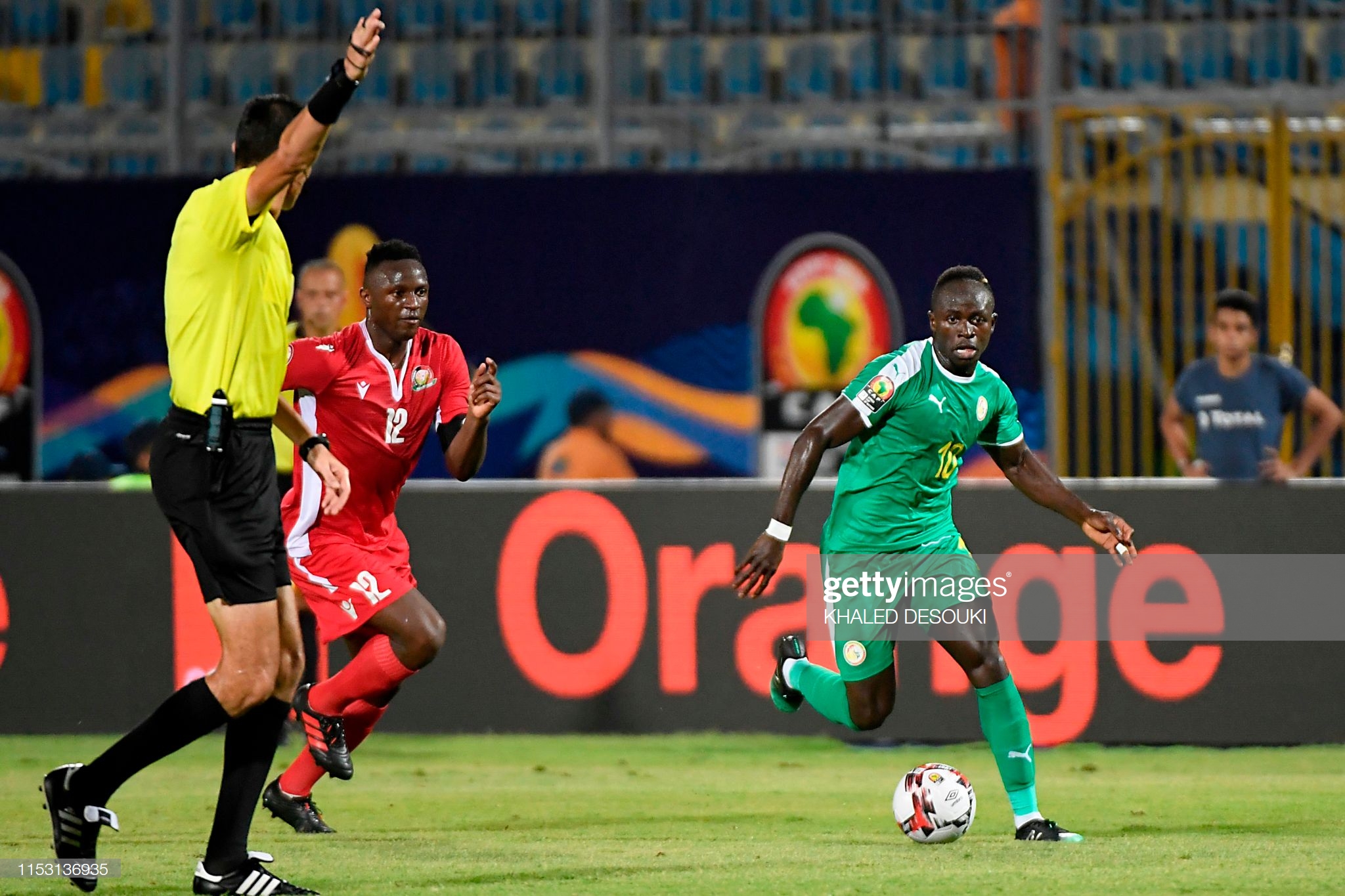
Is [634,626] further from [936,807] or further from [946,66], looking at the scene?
[946,66]

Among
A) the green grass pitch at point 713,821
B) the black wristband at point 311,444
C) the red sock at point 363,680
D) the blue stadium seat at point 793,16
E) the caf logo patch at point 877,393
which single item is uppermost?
the blue stadium seat at point 793,16

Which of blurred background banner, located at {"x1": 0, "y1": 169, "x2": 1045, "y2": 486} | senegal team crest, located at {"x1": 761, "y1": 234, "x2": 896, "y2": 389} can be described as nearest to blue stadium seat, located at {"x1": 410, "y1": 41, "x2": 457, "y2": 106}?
blurred background banner, located at {"x1": 0, "y1": 169, "x2": 1045, "y2": 486}

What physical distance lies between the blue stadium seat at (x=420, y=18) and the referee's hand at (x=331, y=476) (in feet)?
30.7

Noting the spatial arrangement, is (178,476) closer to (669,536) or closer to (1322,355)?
(669,536)

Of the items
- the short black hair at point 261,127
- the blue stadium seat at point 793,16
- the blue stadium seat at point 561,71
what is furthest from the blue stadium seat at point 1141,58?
the short black hair at point 261,127

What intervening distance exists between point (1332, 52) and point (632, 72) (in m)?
5.12

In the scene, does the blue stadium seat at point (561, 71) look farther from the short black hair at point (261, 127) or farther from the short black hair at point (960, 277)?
the short black hair at point (261, 127)

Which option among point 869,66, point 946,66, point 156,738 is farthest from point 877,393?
point 869,66

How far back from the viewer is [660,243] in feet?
41.0

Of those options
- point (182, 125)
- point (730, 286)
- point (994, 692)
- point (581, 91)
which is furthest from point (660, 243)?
point (994, 692)

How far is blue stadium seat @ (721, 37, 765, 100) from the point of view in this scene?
14109 millimetres

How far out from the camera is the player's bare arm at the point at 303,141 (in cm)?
466

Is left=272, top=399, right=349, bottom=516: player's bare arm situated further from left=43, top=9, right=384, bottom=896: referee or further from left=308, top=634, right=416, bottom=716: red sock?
left=308, top=634, right=416, bottom=716: red sock

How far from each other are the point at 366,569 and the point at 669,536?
263 centimetres
